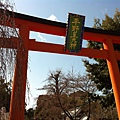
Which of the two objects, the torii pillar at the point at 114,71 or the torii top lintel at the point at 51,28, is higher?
the torii top lintel at the point at 51,28

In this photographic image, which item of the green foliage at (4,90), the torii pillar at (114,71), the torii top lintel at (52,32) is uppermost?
the torii top lintel at (52,32)

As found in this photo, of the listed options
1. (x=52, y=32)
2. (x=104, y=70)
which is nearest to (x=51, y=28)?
(x=52, y=32)

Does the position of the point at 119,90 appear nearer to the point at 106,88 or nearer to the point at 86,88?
the point at 106,88

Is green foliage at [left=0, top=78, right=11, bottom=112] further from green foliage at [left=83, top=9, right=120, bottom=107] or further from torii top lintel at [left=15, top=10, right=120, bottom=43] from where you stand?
green foliage at [left=83, top=9, right=120, bottom=107]

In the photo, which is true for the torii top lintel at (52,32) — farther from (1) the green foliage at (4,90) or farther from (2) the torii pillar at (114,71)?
(1) the green foliage at (4,90)

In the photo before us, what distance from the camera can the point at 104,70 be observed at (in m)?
10.3

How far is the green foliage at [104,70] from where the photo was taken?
10.1 m

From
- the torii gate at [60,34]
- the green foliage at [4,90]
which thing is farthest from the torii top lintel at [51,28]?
the green foliage at [4,90]

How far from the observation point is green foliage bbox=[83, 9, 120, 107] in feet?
33.2

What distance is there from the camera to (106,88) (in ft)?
33.7

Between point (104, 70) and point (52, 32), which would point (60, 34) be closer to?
point (52, 32)

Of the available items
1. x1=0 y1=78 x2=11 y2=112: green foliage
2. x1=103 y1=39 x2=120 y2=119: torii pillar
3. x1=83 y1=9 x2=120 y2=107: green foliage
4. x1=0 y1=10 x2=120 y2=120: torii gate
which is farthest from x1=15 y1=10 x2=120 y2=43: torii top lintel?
x1=0 y1=78 x2=11 y2=112: green foliage

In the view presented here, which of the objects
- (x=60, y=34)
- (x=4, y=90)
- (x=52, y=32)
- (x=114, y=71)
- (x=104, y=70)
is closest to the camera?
(x=4, y=90)

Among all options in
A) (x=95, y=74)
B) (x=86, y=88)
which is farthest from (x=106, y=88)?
(x=86, y=88)
